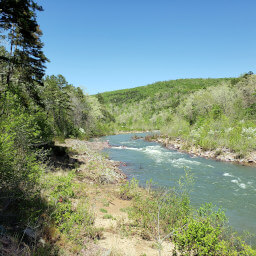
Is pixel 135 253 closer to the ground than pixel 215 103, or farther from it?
closer to the ground

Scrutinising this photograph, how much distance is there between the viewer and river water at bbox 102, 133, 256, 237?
1067cm

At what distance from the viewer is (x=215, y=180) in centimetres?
1588

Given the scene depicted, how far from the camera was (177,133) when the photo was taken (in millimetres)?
40438

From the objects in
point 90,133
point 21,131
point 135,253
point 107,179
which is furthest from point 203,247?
point 90,133

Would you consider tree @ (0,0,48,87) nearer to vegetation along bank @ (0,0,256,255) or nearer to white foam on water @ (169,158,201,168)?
vegetation along bank @ (0,0,256,255)

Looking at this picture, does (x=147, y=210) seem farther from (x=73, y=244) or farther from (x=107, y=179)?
(x=107, y=179)

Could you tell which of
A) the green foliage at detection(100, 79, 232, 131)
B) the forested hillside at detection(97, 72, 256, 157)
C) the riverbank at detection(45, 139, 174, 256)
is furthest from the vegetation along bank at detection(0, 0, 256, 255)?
the green foliage at detection(100, 79, 232, 131)

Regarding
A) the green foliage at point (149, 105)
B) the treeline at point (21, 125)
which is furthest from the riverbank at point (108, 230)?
the green foliage at point (149, 105)

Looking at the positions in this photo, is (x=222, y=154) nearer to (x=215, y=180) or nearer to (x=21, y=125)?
(x=215, y=180)

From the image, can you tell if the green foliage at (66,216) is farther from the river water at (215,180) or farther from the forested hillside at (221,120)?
the forested hillside at (221,120)

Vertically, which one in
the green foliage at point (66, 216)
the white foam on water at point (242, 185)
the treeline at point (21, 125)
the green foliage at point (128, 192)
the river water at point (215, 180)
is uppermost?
the treeline at point (21, 125)

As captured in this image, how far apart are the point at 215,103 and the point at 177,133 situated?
1067cm

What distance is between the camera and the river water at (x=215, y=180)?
420 inches

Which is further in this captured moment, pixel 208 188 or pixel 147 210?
pixel 208 188
